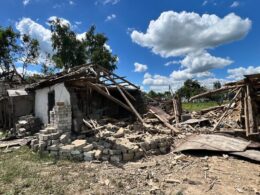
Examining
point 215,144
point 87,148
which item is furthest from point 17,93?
point 215,144

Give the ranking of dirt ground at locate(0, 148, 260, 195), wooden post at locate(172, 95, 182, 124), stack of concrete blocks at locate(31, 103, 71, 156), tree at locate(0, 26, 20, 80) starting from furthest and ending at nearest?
tree at locate(0, 26, 20, 80) < wooden post at locate(172, 95, 182, 124) < stack of concrete blocks at locate(31, 103, 71, 156) < dirt ground at locate(0, 148, 260, 195)

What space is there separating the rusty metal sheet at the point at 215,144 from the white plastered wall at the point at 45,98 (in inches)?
195

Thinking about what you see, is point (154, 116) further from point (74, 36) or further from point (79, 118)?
point (74, 36)

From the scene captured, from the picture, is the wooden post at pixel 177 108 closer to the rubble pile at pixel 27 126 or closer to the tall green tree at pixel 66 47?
the rubble pile at pixel 27 126

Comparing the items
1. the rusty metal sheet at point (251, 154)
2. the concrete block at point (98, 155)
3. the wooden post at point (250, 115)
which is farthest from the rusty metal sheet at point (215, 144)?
the concrete block at point (98, 155)

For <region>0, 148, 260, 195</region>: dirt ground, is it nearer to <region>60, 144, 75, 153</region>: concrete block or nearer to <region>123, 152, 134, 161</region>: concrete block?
<region>123, 152, 134, 161</region>: concrete block

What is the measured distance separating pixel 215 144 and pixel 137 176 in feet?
9.72

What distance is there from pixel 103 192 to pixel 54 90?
286 inches

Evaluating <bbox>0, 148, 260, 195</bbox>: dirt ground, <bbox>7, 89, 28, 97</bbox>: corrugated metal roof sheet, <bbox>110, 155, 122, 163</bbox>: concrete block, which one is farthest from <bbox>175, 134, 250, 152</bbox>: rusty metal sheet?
<bbox>7, 89, 28, 97</bbox>: corrugated metal roof sheet

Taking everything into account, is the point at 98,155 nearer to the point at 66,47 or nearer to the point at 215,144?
the point at 215,144

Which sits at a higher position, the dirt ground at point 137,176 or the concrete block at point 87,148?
the concrete block at point 87,148

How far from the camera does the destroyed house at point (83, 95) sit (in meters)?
10.5

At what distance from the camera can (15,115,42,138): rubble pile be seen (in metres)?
12.0

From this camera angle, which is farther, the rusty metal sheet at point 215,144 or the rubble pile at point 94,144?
the rubble pile at point 94,144
